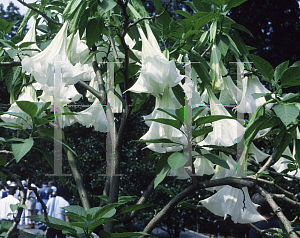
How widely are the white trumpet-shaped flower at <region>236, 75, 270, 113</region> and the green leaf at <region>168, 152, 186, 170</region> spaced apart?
25 centimetres

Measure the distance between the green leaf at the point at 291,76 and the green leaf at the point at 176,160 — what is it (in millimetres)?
348

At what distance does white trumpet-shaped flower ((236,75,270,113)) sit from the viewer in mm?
1000

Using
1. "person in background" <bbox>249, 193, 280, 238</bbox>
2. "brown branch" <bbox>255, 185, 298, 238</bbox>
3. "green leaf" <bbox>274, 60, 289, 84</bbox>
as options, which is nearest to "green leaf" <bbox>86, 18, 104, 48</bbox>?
"green leaf" <bbox>274, 60, 289, 84</bbox>

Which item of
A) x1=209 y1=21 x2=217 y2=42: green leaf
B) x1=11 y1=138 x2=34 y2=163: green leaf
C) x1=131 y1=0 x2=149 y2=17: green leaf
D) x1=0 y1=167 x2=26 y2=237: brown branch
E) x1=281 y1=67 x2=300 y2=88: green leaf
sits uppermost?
x1=131 y1=0 x2=149 y2=17: green leaf

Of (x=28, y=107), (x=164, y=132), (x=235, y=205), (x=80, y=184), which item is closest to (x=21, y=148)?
(x=28, y=107)

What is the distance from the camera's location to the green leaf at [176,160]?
863 mm

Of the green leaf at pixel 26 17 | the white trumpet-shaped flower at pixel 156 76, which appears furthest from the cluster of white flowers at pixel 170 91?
the green leaf at pixel 26 17

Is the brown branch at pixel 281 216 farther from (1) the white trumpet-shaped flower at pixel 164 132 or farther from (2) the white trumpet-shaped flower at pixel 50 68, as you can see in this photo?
(2) the white trumpet-shaped flower at pixel 50 68

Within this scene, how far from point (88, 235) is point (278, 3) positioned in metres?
5.65

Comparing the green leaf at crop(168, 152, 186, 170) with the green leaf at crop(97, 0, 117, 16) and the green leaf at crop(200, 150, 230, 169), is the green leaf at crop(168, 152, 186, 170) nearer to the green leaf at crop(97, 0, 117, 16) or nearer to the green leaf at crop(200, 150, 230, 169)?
the green leaf at crop(200, 150, 230, 169)

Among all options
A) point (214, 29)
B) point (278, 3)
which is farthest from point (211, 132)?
point (278, 3)

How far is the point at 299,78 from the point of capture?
87 centimetres

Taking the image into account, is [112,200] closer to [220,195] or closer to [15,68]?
[220,195]

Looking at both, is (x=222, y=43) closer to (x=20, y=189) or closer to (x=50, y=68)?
(x=50, y=68)
